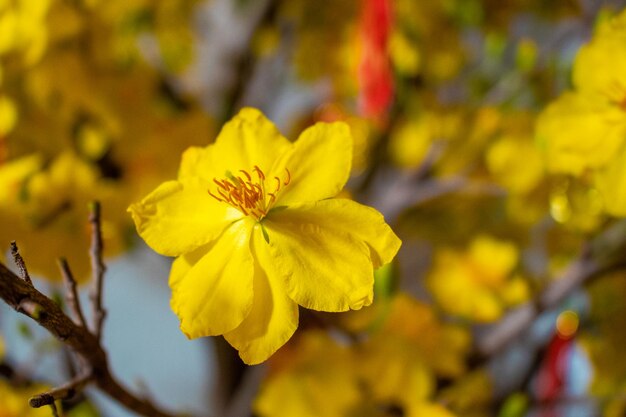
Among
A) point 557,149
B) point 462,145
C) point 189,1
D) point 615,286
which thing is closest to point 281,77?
point 189,1

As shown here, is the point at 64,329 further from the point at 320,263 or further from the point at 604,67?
the point at 604,67

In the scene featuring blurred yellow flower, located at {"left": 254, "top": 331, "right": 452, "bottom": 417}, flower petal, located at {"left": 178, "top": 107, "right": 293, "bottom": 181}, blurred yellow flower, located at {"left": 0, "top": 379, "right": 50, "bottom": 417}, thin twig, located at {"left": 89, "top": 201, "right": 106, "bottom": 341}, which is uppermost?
flower petal, located at {"left": 178, "top": 107, "right": 293, "bottom": 181}

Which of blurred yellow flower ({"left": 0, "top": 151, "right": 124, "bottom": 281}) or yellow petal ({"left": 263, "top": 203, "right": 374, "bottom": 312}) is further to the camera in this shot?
blurred yellow flower ({"left": 0, "top": 151, "right": 124, "bottom": 281})

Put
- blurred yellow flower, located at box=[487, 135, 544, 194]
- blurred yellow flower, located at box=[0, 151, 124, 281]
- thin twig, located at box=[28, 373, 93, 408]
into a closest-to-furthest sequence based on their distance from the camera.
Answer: thin twig, located at box=[28, 373, 93, 408] → blurred yellow flower, located at box=[0, 151, 124, 281] → blurred yellow flower, located at box=[487, 135, 544, 194]

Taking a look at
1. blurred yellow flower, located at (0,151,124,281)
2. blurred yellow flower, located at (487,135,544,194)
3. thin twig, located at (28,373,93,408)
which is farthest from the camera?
blurred yellow flower, located at (487,135,544,194)

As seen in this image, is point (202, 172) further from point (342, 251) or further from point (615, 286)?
point (615, 286)

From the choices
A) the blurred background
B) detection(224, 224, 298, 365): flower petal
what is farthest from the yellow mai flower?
the blurred background

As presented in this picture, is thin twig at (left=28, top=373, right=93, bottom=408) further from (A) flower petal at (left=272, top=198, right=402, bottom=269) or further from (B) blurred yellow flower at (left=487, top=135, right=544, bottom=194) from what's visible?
(B) blurred yellow flower at (left=487, top=135, right=544, bottom=194)

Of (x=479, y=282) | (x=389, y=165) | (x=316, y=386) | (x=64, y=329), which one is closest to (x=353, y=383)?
(x=316, y=386)
